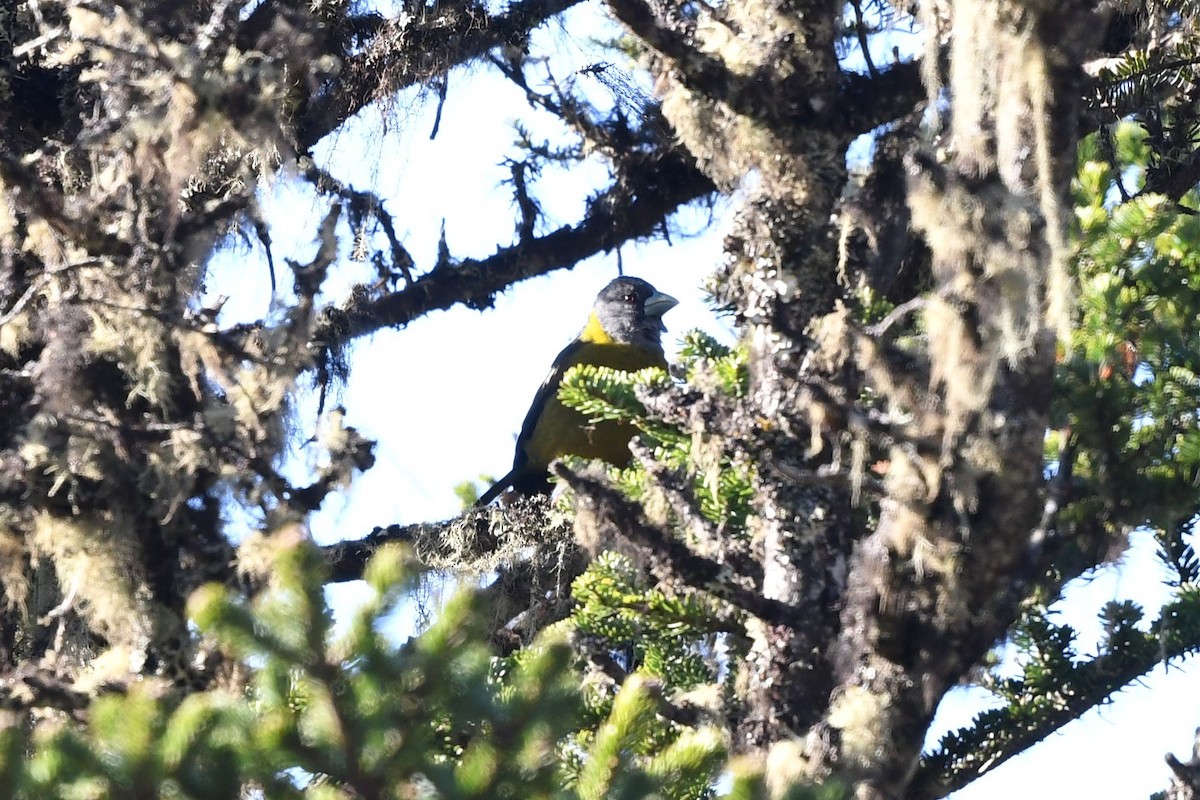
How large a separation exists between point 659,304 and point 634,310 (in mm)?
145

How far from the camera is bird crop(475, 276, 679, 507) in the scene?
773 centimetres

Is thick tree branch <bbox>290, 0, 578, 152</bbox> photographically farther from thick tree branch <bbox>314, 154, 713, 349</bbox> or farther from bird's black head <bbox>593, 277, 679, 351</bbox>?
bird's black head <bbox>593, 277, 679, 351</bbox>

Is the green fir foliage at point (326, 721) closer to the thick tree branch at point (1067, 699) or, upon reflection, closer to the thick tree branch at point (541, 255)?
the thick tree branch at point (1067, 699)

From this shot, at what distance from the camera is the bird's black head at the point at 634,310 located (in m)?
8.89

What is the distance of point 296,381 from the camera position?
12.4 feet

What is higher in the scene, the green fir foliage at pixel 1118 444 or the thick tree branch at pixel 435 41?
the thick tree branch at pixel 435 41

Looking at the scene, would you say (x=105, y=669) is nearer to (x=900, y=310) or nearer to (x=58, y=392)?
(x=58, y=392)

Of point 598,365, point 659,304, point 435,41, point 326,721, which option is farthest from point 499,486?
point 326,721

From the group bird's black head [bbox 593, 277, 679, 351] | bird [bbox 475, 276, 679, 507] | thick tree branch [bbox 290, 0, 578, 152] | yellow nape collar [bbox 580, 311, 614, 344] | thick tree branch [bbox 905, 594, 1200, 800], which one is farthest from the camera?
bird's black head [bbox 593, 277, 679, 351]

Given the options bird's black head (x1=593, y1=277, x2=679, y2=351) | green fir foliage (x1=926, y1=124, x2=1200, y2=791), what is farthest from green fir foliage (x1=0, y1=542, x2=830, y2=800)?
bird's black head (x1=593, y1=277, x2=679, y2=351)

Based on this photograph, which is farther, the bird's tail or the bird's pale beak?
the bird's pale beak

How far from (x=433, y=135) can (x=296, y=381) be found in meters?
2.56

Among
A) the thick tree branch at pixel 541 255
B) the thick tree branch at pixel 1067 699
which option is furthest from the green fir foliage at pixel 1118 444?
the thick tree branch at pixel 541 255

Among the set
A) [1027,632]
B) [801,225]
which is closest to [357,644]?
[801,225]
